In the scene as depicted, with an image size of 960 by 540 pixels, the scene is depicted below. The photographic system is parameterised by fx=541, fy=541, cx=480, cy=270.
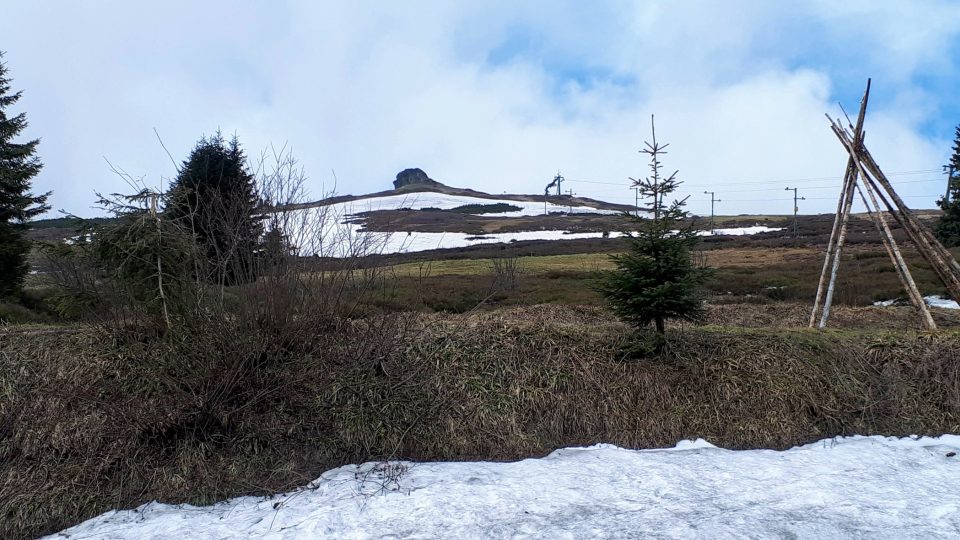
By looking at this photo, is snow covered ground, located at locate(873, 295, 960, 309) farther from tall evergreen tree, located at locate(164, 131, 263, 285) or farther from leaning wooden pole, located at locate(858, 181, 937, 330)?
tall evergreen tree, located at locate(164, 131, 263, 285)

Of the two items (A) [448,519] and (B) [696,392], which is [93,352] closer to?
(A) [448,519]

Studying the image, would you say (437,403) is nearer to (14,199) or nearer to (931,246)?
(931,246)

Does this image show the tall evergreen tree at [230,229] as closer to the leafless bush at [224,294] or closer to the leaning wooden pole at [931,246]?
the leafless bush at [224,294]

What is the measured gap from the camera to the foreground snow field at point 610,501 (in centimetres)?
441

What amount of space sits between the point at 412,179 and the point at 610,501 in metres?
157

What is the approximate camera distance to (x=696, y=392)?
6875mm

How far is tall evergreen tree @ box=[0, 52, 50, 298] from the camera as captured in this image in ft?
50.2

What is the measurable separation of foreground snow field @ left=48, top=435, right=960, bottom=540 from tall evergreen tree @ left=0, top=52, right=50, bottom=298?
1427 centimetres

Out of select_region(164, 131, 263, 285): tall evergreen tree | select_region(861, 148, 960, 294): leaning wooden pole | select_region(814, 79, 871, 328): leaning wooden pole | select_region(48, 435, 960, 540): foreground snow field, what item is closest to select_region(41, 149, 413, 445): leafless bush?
select_region(164, 131, 263, 285): tall evergreen tree

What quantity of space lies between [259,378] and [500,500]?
2.98 metres

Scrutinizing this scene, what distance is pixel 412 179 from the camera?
158 meters

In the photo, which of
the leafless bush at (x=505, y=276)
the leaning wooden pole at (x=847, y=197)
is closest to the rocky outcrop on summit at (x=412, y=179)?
the leafless bush at (x=505, y=276)

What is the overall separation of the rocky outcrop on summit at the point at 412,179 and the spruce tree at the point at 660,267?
475 feet

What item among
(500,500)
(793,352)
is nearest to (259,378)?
(500,500)
